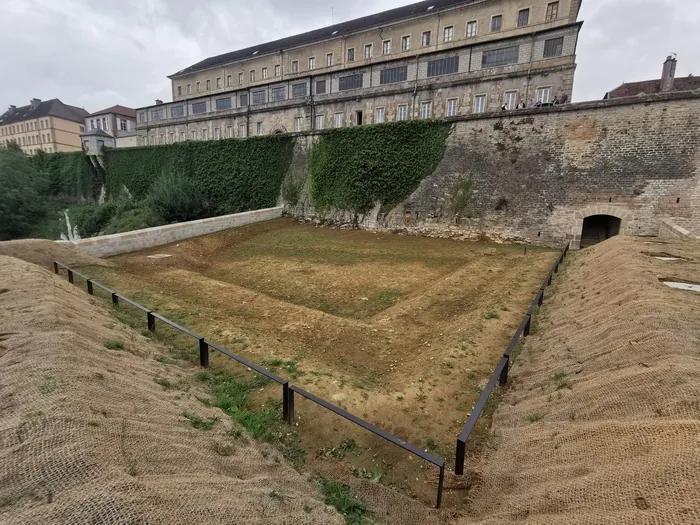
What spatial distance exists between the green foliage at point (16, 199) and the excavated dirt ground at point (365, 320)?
22.4 m

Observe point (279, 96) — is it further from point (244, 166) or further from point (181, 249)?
point (181, 249)

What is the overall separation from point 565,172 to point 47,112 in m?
71.0

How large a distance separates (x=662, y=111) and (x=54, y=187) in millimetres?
47701

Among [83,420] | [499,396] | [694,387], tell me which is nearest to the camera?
[83,420]

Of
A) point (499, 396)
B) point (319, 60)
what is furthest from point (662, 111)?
point (319, 60)

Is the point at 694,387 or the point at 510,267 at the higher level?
the point at 694,387

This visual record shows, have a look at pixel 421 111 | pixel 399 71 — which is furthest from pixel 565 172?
pixel 399 71

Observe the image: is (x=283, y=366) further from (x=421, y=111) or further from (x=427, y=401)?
(x=421, y=111)

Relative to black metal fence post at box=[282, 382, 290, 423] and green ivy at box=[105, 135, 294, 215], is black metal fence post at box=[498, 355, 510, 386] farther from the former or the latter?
green ivy at box=[105, 135, 294, 215]

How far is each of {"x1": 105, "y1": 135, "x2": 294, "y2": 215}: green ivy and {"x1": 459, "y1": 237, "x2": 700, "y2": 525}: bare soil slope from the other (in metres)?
19.2

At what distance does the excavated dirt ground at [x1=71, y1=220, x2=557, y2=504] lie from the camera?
3920mm

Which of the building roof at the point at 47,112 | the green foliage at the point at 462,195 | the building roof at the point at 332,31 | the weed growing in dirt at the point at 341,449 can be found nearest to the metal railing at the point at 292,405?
the weed growing in dirt at the point at 341,449

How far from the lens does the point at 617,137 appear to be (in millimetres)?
13031

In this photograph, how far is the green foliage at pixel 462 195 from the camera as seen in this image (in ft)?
52.5
